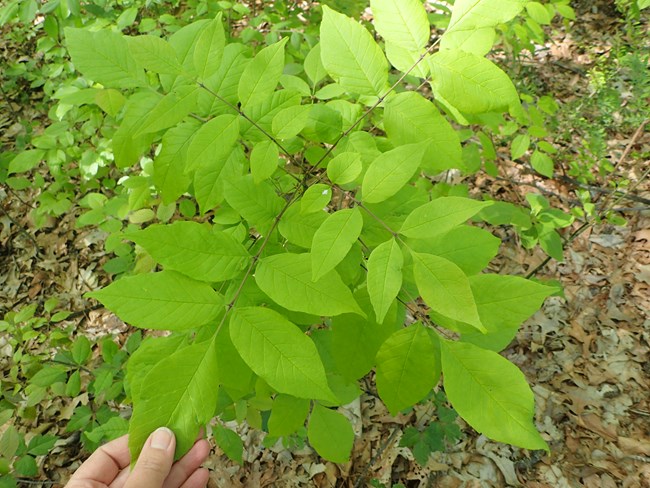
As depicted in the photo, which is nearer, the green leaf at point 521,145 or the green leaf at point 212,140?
the green leaf at point 212,140

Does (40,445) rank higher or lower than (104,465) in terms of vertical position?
lower

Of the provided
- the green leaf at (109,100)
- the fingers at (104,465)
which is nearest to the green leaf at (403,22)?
the green leaf at (109,100)

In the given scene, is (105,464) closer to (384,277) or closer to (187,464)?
(187,464)

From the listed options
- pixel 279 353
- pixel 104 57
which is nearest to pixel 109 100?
pixel 104 57

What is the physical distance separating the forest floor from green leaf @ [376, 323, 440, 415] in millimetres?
1844

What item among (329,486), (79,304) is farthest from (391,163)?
(79,304)

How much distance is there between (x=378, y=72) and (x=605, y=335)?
9.60 feet

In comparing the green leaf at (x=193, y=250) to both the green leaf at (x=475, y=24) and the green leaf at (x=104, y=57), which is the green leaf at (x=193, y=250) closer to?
the green leaf at (x=104, y=57)

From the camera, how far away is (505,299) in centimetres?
102

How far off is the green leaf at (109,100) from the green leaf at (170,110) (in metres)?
0.69

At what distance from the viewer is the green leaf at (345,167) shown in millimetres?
1109

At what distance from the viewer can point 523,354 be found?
3027mm

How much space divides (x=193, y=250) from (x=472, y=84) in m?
0.82

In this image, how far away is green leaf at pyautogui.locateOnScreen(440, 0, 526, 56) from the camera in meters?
1.04
